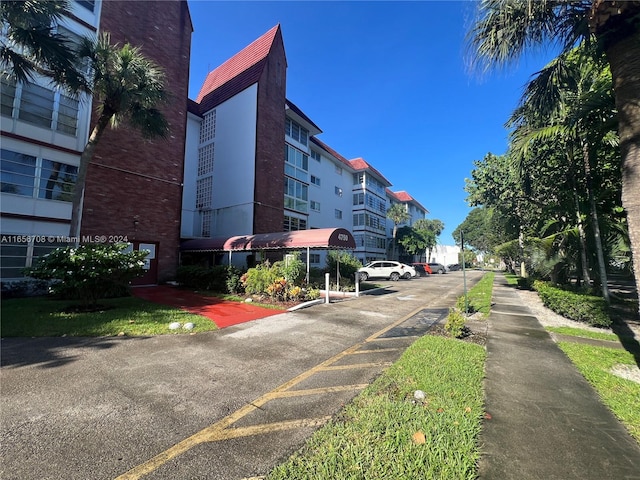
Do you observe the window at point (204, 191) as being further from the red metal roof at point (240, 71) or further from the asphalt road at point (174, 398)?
the asphalt road at point (174, 398)

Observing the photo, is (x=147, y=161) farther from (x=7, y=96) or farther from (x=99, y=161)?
(x=7, y=96)

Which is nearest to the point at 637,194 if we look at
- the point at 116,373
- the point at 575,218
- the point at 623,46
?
the point at 623,46

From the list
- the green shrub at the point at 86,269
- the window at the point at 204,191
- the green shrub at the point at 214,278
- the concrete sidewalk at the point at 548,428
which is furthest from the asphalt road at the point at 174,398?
the window at the point at 204,191

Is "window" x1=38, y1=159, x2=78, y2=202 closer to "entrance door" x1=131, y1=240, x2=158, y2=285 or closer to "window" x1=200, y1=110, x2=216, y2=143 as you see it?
"entrance door" x1=131, y1=240, x2=158, y2=285

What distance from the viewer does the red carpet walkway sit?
866 cm

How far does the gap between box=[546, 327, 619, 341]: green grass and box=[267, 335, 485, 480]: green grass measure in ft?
15.9

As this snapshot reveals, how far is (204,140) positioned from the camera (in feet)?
75.4

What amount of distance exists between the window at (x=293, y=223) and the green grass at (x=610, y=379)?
63.9 ft

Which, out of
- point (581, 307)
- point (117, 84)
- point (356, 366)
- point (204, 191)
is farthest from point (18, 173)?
point (581, 307)

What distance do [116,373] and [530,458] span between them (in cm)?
572

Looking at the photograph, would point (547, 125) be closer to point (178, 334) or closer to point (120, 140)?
point (178, 334)

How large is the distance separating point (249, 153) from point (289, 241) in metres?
9.32

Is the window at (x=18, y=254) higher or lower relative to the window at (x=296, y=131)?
lower

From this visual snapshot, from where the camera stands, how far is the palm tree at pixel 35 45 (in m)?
8.89
